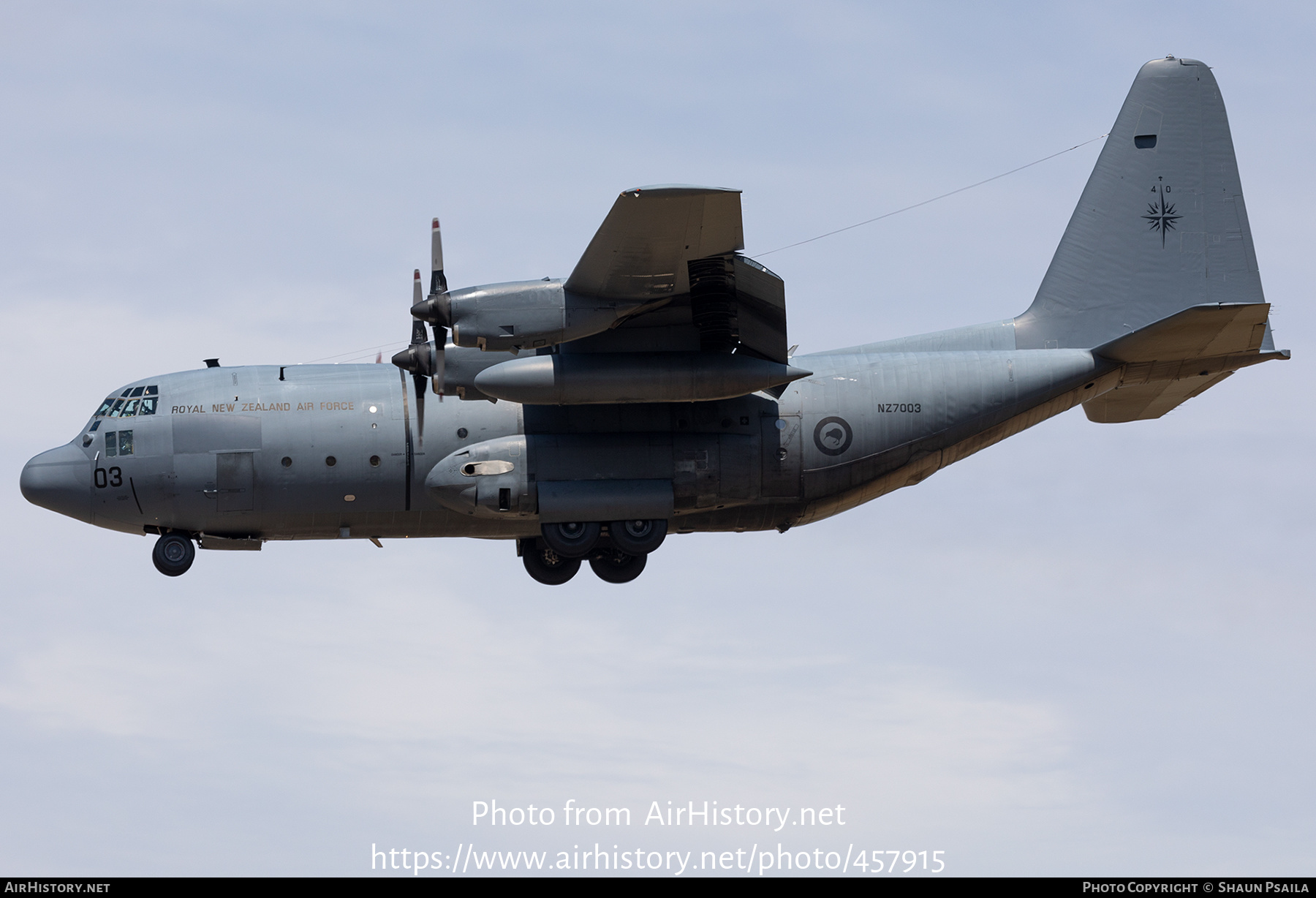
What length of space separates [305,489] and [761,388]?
712cm

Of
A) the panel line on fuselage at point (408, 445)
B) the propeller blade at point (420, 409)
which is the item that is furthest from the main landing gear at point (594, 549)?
the propeller blade at point (420, 409)

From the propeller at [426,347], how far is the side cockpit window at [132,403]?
3.94 meters

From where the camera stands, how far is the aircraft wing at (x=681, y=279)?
21781 mm

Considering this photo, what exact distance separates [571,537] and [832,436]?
14.5ft

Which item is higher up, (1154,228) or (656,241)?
(1154,228)

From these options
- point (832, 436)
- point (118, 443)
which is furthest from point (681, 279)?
point (118, 443)

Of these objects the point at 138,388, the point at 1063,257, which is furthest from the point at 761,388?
the point at 138,388

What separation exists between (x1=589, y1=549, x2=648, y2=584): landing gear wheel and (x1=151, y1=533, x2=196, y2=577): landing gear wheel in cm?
631

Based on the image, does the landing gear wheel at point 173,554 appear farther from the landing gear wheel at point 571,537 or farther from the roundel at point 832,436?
the roundel at point 832,436

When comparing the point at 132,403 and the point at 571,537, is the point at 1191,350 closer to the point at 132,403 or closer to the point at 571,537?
the point at 571,537

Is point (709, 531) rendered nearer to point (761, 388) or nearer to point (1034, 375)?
point (761, 388)

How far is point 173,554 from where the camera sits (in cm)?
2536

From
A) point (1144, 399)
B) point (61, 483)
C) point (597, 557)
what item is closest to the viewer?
point (61, 483)

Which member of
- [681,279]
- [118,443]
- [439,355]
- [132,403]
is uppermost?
[681,279]
